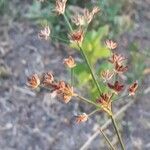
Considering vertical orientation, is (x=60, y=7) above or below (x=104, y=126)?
above

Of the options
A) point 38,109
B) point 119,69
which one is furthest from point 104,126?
point 119,69

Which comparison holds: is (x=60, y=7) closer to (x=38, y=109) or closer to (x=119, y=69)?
(x=119, y=69)

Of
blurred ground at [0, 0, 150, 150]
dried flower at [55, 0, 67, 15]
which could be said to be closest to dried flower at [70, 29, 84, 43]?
dried flower at [55, 0, 67, 15]

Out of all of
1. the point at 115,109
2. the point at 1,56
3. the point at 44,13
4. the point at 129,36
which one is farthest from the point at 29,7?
the point at 115,109

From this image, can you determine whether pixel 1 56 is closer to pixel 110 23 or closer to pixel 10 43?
pixel 10 43

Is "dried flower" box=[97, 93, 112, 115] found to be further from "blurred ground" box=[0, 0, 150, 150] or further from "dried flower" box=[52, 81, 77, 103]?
"blurred ground" box=[0, 0, 150, 150]

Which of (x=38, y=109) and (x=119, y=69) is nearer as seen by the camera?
(x=119, y=69)

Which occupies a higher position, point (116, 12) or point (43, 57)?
point (116, 12)

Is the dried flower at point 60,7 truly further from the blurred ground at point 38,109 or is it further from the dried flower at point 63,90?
the blurred ground at point 38,109

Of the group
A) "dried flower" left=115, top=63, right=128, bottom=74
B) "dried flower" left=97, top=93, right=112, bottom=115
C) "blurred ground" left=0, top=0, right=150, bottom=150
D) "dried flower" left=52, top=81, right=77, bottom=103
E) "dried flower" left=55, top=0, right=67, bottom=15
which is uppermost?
"dried flower" left=55, top=0, right=67, bottom=15
